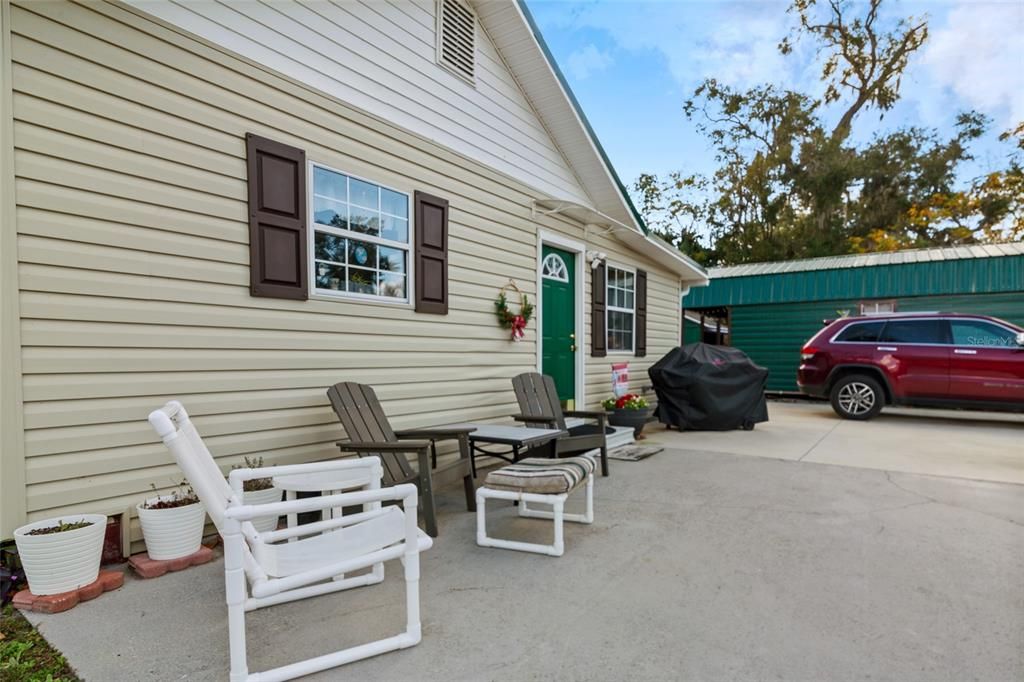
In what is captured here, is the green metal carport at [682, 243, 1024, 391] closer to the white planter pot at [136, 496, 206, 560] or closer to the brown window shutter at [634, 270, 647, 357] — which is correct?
the brown window shutter at [634, 270, 647, 357]

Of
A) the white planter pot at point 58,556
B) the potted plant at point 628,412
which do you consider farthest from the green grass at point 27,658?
the potted plant at point 628,412

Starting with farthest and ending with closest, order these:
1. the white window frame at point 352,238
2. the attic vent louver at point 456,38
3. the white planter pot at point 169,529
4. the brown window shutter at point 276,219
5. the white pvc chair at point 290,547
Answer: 1. the attic vent louver at point 456,38
2. the white window frame at point 352,238
3. the brown window shutter at point 276,219
4. the white planter pot at point 169,529
5. the white pvc chair at point 290,547

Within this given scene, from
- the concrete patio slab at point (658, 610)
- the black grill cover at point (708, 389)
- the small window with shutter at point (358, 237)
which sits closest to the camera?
the concrete patio slab at point (658, 610)

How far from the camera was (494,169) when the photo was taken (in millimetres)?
5398

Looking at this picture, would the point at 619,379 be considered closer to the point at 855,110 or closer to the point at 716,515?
the point at 716,515

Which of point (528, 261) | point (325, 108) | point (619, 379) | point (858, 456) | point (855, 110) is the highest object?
point (855, 110)

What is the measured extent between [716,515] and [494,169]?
3764 mm

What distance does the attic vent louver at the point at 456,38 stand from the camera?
478 cm

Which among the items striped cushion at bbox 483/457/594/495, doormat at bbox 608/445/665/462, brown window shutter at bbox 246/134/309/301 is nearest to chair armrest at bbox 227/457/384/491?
striped cushion at bbox 483/457/594/495

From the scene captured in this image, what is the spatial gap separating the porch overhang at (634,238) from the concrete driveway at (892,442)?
2.71 m

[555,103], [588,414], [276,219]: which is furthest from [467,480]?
[555,103]

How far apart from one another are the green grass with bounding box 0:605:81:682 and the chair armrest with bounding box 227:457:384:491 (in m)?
0.77

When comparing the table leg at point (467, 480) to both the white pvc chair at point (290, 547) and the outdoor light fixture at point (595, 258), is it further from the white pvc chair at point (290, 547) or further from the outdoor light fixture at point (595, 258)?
the outdoor light fixture at point (595, 258)

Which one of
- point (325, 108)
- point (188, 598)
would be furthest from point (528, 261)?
point (188, 598)
